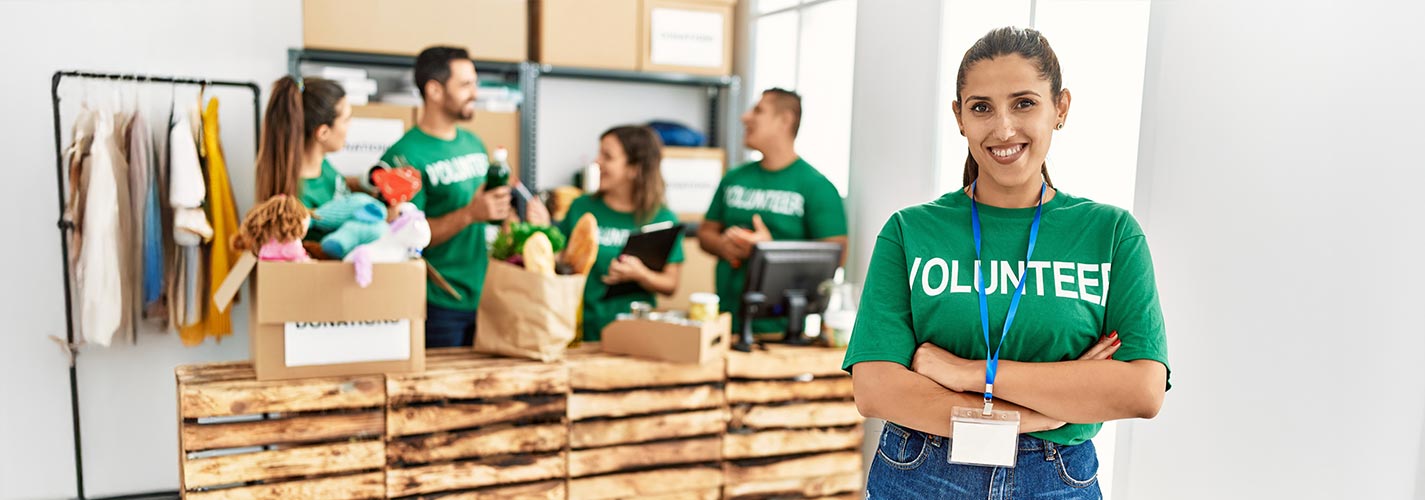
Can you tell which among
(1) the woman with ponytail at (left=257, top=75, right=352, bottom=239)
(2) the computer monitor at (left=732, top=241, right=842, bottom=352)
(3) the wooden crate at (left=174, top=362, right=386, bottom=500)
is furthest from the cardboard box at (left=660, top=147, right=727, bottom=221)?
(3) the wooden crate at (left=174, top=362, right=386, bottom=500)

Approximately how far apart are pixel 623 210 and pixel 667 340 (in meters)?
0.83

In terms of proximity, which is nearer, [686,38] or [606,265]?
[606,265]

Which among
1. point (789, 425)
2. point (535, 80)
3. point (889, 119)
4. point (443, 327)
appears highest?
point (535, 80)

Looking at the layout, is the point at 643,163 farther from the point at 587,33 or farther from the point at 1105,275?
the point at 1105,275

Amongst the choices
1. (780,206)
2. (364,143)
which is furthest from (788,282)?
(364,143)

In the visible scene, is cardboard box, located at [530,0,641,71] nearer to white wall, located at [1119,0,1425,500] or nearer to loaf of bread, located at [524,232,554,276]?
loaf of bread, located at [524,232,554,276]

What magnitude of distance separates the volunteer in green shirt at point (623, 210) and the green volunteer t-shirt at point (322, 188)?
809mm

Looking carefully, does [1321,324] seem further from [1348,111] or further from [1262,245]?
[1348,111]

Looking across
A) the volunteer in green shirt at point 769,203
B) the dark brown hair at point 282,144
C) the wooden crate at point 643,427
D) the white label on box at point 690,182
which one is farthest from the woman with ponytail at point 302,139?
the white label on box at point 690,182

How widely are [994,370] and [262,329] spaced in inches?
67.8

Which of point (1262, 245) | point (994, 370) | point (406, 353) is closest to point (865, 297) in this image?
point (994, 370)

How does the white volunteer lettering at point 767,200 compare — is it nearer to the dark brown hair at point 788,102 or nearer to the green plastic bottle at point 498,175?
the dark brown hair at point 788,102

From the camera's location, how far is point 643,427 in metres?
2.77

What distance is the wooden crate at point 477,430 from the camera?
8.21 feet
